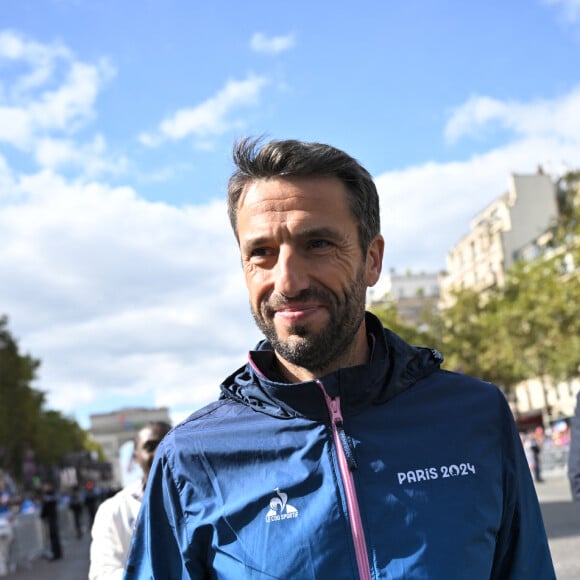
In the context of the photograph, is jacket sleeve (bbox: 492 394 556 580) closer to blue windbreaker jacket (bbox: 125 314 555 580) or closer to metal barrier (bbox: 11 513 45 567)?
blue windbreaker jacket (bbox: 125 314 555 580)

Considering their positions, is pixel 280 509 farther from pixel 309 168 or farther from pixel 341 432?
pixel 309 168

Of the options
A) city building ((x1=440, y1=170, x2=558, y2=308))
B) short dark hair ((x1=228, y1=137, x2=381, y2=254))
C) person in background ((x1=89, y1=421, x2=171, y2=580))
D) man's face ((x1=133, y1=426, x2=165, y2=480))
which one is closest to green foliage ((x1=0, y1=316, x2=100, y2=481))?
city building ((x1=440, y1=170, x2=558, y2=308))

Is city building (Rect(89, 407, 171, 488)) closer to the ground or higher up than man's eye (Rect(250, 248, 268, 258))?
higher up

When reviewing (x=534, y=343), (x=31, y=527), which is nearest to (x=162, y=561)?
(x=31, y=527)

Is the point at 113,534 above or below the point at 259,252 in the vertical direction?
below

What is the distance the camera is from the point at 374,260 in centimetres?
277

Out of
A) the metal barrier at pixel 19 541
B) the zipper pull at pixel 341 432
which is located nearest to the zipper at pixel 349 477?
the zipper pull at pixel 341 432

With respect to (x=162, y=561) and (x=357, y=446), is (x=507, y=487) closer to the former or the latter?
(x=357, y=446)

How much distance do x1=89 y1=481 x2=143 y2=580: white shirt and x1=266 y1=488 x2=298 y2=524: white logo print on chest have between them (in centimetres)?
297

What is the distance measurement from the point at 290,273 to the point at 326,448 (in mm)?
448

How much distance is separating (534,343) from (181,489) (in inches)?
2059

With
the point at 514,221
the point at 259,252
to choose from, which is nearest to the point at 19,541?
the point at 259,252

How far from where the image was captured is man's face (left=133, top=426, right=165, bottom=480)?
630 cm

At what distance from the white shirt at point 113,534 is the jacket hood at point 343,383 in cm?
283
